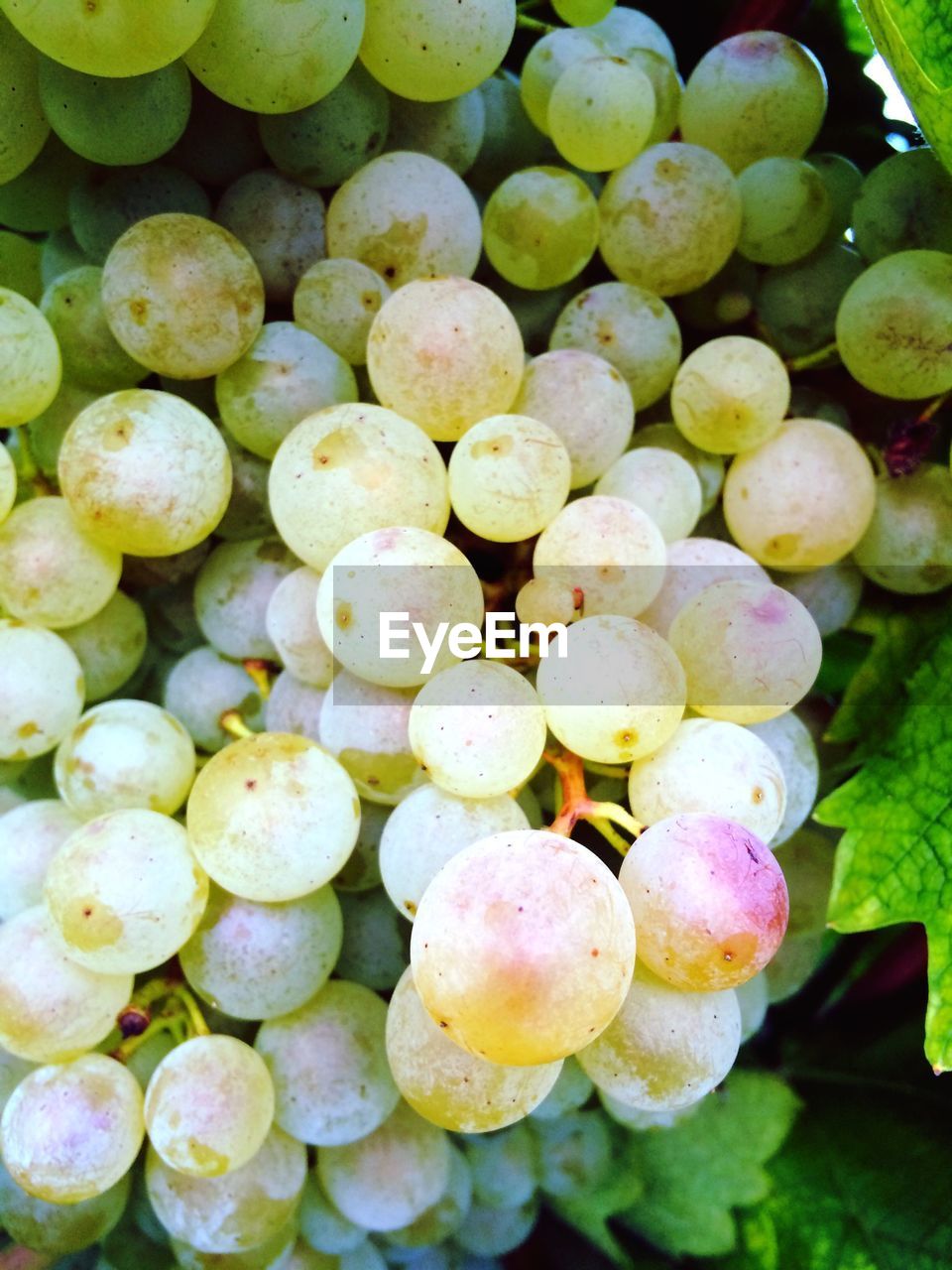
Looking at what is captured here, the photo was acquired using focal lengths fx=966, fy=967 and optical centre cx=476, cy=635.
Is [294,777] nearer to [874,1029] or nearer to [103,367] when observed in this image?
[103,367]

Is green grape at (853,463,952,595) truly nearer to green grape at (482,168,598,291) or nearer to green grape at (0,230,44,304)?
green grape at (482,168,598,291)

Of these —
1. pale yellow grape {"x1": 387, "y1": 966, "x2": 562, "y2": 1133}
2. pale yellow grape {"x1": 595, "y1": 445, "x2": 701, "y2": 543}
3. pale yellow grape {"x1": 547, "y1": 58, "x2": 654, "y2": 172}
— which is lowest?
pale yellow grape {"x1": 387, "y1": 966, "x2": 562, "y2": 1133}

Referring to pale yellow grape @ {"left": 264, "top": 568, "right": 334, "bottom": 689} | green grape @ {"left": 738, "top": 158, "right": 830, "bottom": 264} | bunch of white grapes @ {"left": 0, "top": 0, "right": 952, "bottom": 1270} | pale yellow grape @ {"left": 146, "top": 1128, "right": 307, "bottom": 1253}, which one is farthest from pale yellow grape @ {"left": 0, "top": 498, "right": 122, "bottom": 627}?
green grape @ {"left": 738, "top": 158, "right": 830, "bottom": 264}

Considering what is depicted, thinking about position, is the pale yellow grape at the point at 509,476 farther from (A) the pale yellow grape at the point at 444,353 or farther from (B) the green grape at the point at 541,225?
(B) the green grape at the point at 541,225

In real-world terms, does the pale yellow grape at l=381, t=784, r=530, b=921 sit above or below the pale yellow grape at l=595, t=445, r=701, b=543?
below

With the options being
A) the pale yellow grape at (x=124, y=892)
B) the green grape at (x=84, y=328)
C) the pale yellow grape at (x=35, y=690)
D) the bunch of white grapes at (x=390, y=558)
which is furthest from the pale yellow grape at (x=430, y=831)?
the green grape at (x=84, y=328)

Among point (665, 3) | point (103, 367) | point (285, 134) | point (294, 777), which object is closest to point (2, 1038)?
point (294, 777)
